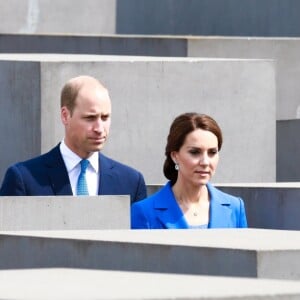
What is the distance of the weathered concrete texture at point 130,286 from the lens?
155 inches

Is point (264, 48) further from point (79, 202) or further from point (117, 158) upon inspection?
point (79, 202)

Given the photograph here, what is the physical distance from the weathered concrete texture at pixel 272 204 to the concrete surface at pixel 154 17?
9149mm

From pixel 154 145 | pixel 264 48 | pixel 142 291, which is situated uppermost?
pixel 264 48

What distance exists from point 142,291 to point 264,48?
30.9 feet

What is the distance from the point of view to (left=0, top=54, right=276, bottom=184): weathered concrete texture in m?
9.22

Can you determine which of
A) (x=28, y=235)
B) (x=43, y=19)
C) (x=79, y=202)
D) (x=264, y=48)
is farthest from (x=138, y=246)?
(x=43, y=19)

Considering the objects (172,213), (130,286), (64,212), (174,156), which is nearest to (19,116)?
(174,156)

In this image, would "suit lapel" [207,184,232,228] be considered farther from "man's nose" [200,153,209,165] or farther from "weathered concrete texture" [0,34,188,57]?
"weathered concrete texture" [0,34,188,57]

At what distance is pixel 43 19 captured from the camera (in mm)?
16781

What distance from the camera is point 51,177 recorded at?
6.67 meters

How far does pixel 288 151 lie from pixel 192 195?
4.40 m

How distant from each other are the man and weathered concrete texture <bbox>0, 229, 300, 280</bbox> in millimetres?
1098

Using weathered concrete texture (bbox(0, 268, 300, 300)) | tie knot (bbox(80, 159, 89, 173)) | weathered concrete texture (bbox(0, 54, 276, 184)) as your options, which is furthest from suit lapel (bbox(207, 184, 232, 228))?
weathered concrete texture (bbox(0, 54, 276, 184))

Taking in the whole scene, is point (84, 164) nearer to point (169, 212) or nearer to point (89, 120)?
point (89, 120)
